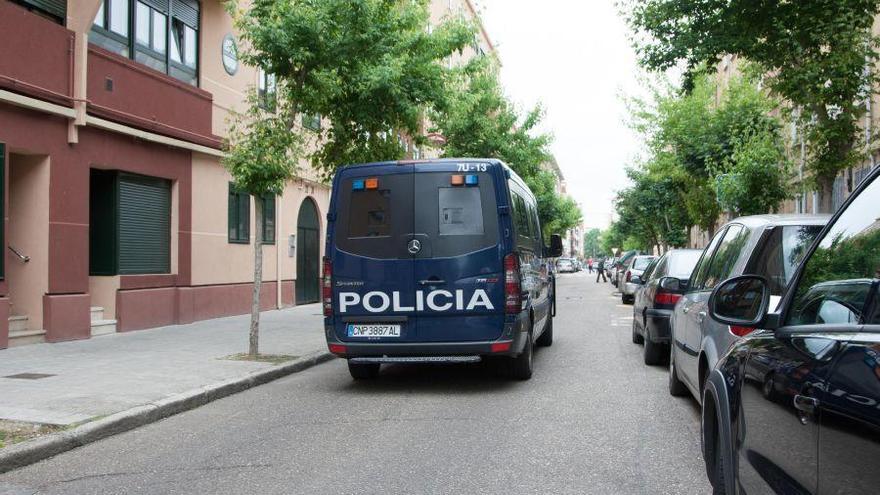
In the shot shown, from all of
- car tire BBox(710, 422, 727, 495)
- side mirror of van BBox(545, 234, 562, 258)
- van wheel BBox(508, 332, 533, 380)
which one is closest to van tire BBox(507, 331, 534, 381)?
van wheel BBox(508, 332, 533, 380)

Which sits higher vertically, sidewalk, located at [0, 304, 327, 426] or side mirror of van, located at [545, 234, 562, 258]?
side mirror of van, located at [545, 234, 562, 258]

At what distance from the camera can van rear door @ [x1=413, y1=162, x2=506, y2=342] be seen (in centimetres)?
766

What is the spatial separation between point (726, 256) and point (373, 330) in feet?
11.8

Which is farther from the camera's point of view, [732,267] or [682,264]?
[682,264]

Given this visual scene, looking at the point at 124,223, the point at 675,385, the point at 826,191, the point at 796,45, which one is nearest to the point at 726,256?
the point at 675,385

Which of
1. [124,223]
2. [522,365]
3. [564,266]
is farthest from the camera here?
[564,266]

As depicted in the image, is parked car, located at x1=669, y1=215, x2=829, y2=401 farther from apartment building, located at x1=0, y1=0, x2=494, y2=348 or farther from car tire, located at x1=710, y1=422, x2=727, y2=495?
apartment building, located at x1=0, y1=0, x2=494, y2=348

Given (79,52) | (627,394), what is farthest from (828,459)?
(79,52)

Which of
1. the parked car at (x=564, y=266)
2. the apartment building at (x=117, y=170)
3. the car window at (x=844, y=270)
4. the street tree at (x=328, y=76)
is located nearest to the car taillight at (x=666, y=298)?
the street tree at (x=328, y=76)

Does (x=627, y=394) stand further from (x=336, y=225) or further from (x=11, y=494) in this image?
(x=11, y=494)

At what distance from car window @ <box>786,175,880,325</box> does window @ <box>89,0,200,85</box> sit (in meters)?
12.4

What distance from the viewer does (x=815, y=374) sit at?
2158mm

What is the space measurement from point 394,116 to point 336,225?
523cm

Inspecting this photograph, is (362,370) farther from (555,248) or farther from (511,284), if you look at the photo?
(555,248)
